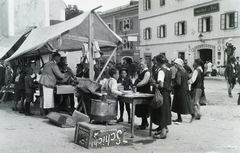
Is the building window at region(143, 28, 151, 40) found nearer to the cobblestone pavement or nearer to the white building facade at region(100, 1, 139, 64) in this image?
the white building facade at region(100, 1, 139, 64)

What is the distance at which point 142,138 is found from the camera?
673cm

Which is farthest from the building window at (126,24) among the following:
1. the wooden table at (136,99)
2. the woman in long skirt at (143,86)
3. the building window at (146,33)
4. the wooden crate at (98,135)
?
the wooden crate at (98,135)

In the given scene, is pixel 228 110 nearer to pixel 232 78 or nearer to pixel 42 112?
pixel 232 78

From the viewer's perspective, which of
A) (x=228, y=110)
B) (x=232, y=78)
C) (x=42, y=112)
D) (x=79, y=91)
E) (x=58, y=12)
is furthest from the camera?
(x=58, y=12)

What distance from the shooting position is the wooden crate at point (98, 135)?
5.76m

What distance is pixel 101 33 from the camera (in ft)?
32.1

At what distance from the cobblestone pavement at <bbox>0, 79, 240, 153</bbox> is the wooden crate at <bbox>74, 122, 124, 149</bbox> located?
0.12 meters

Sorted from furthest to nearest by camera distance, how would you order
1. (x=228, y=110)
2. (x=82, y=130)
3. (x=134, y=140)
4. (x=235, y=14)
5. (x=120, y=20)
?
(x=120, y=20)
(x=235, y=14)
(x=228, y=110)
(x=134, y=140)
(x=82, y=130)

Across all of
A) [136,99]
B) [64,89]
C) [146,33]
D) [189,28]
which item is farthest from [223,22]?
[136,99]

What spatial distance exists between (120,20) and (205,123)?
3374cm

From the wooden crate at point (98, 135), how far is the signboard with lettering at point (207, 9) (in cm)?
2242

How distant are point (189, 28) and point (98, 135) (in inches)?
971

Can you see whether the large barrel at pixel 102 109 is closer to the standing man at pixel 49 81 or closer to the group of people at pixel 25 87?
the standing man at pixel 49 81

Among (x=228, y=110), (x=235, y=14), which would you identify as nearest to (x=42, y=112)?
(x=228, y=110)
